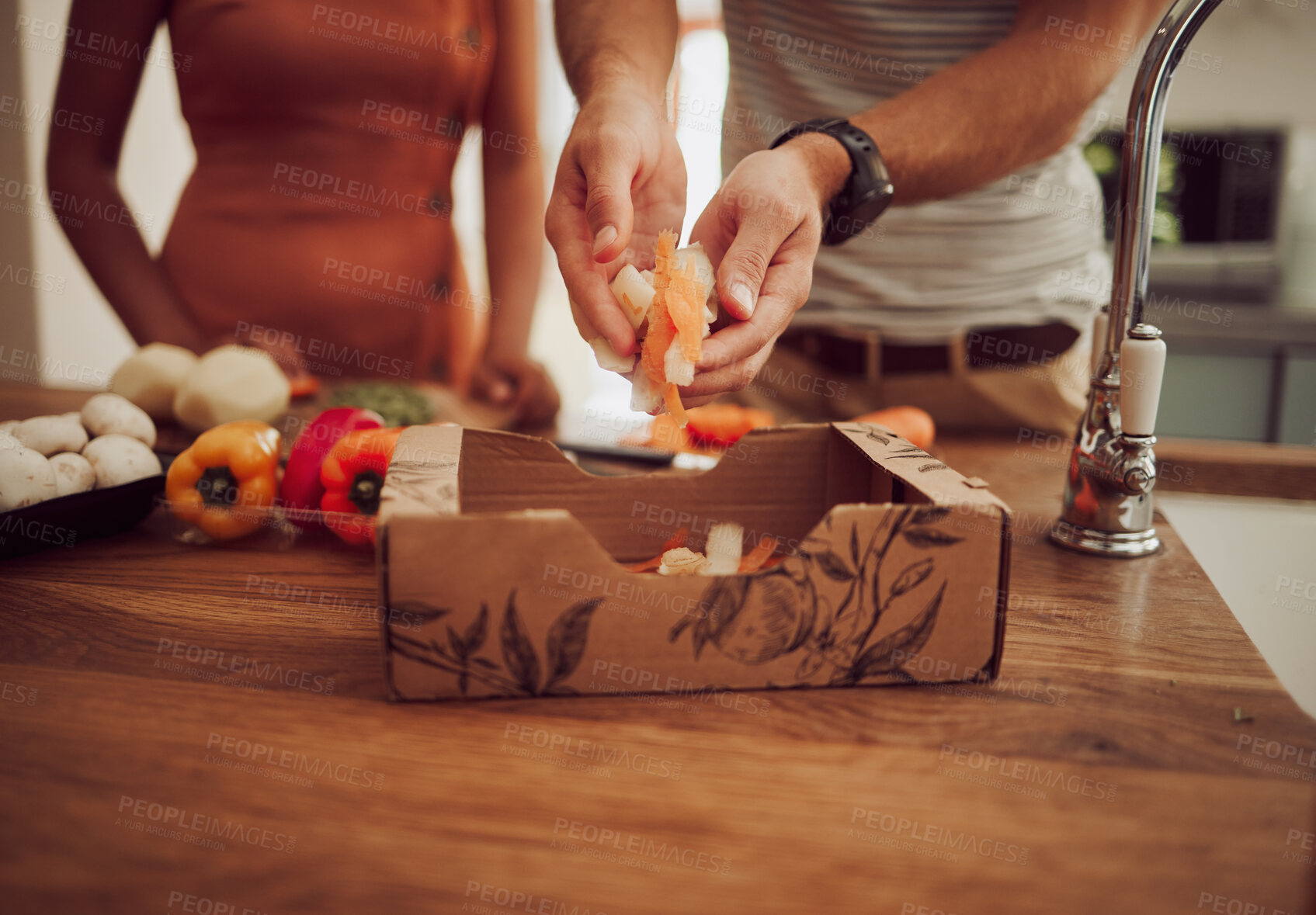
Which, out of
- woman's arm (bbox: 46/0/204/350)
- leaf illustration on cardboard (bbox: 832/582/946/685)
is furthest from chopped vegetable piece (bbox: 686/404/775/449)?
woman's arm (bbox: 46/0/204/350)

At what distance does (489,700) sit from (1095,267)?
1611mm

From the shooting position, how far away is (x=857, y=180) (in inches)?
44.0

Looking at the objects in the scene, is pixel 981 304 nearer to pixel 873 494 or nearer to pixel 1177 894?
pixel 873 494

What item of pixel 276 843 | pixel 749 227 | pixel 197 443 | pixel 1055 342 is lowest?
pixel 276 843

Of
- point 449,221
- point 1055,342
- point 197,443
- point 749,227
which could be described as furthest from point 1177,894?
point 449,221

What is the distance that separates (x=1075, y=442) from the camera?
1077mm

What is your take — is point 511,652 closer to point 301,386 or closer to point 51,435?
point 51,435

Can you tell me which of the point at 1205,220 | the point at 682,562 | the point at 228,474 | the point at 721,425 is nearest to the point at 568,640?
the point at 682,562

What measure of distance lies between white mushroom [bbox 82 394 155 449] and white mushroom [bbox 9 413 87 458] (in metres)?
0.06

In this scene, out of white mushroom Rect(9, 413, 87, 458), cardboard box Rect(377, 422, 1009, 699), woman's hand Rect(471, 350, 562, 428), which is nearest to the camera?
cardboard box Rect(377, 422, 1009, 699)

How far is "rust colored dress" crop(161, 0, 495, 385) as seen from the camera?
194 centimetres

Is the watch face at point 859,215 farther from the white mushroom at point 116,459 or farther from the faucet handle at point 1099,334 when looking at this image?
the white mushroom at point 116,459

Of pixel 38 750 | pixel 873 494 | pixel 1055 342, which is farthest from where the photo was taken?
pixel 1055 342

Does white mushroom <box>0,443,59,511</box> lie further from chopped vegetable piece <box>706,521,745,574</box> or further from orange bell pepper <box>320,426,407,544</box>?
chopped vegetable piece <box>706,521,745,574</box>
